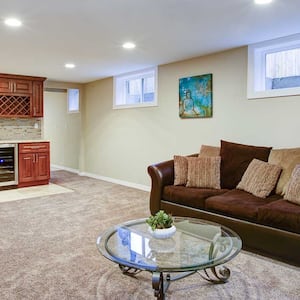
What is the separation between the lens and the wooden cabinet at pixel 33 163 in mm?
6062

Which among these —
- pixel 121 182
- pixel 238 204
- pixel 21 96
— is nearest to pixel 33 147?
pixel 21 96

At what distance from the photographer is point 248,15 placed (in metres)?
3.04

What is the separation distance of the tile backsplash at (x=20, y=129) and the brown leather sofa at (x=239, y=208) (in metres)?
4.05

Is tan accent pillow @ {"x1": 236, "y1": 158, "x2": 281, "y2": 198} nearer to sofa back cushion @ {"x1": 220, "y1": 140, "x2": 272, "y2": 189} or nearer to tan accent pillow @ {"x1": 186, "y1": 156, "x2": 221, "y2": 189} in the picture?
sofa back cushion @ {"x1": 220, "y1": 140, "x2": 272, "y2": 189}

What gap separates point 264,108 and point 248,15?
4.41ft

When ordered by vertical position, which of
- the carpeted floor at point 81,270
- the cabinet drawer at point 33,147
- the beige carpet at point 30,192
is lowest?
the carpeted floor at point 81,270

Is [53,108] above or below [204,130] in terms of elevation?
above

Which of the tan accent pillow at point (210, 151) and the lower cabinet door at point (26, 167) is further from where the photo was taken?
the lower cabinet door at point (26, 167)

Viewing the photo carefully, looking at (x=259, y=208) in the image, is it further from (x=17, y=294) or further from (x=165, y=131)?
(x=165, y=131)

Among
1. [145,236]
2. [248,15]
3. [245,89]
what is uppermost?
[248,15]

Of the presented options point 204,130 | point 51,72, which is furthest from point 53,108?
point 204,130

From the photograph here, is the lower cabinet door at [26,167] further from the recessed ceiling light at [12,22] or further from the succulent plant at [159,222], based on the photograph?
the succulent plant at [159,222]

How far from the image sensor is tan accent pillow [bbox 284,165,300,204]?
2.87 m

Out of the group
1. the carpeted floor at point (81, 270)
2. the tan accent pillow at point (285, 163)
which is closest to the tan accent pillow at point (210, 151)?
the tan accent pillow at point (285, 163)
